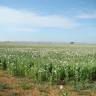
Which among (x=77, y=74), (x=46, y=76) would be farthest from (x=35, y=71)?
(x=77, y=74)

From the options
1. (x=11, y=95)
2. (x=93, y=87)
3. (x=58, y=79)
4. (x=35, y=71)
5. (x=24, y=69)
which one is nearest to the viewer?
(x=11, y=95)

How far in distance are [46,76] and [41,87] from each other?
1.66 metres

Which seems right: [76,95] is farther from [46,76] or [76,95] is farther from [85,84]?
[46,76]

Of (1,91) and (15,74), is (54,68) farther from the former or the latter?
(1,91)

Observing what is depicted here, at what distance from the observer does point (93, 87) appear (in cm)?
1180

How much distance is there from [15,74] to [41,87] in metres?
3.89

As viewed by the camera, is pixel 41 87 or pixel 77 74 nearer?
pixel 41 87

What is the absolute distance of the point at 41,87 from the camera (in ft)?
38.9

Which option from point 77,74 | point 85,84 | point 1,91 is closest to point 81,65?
point 77,74

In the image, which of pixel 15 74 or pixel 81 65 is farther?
pixel 15 74

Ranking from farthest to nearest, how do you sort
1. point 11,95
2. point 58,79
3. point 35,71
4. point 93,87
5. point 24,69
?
point 24,69 → point 35,71 → point 58,79 → point 93,87 → point 11,95

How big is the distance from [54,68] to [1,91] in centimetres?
376

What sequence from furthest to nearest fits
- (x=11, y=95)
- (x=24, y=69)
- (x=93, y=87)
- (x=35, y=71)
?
(x=24, y=69) → (x=35, y=71) → (x=93, y=87) → (x=11, y=95)

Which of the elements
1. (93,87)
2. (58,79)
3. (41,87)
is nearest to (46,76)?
(58,79)
